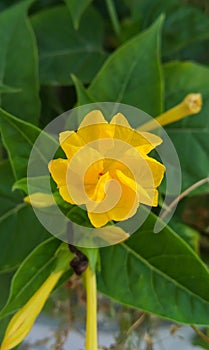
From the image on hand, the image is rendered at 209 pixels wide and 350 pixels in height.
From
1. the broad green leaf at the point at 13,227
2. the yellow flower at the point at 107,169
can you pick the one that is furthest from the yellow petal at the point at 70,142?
the broad green leaf at the point at 13,227

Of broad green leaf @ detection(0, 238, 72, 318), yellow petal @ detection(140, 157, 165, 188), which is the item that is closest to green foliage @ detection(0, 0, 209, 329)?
broad green leaf @ detection(0, 238, 72, 318)

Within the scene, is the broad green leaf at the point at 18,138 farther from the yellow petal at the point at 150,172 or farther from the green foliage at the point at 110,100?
the yellow petal at the point at 150,172

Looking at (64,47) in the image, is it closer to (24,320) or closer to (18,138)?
(18,138)

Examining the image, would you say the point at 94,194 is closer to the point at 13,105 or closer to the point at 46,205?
the point at 46,205

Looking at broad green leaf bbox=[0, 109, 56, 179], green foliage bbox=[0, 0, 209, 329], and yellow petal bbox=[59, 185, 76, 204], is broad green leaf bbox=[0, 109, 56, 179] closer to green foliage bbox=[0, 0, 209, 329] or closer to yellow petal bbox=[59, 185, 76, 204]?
green foliage bbox=[0, 0, 209, 329]

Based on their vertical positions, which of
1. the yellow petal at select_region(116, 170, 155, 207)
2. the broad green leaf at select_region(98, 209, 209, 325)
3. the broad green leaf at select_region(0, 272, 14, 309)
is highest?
the yellow petal at select_region(116, 170, 155, 207)

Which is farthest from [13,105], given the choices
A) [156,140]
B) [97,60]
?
[156,140]
